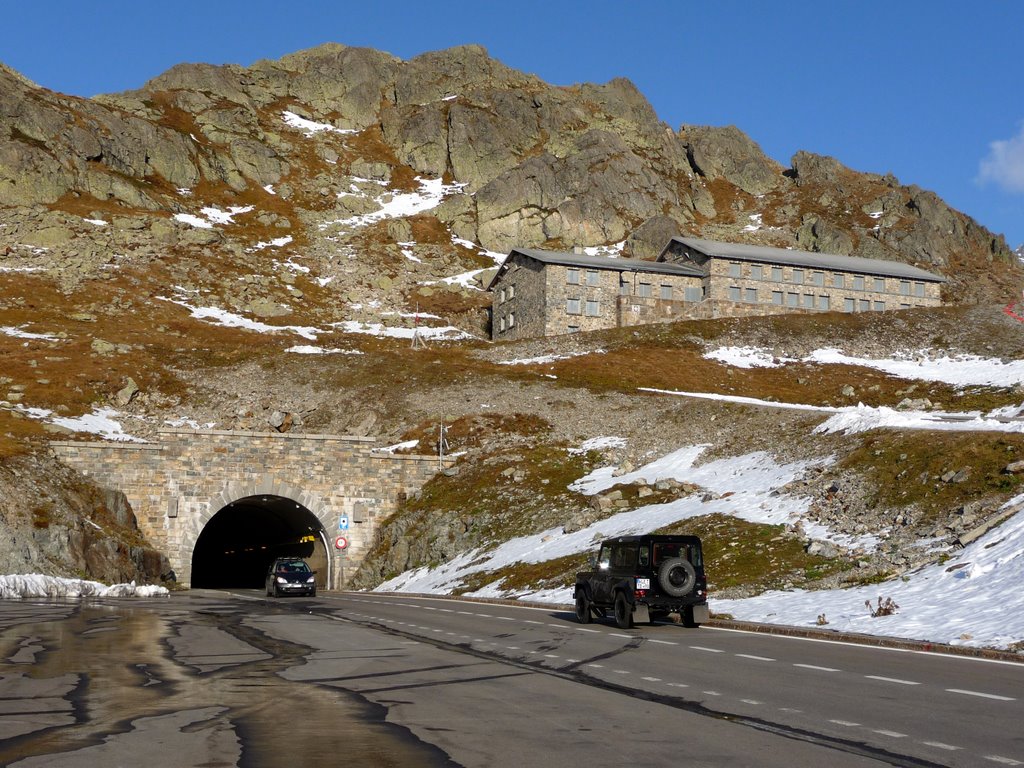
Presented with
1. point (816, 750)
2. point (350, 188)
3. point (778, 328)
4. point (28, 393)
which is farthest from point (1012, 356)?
point (350, 188)

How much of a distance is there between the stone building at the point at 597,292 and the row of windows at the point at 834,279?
5.92m

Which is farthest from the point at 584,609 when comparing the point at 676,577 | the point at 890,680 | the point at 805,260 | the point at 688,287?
the point at 805,260

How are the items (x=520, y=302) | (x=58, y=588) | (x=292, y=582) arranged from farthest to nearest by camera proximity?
(x=520, y=302)
(x=292, y=582)
(x=58, y=588)

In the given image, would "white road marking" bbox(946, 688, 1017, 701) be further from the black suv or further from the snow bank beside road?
the snow bank beside road

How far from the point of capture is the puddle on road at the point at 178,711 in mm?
9227

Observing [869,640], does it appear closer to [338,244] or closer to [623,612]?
[623,612]

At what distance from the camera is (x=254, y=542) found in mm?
74375

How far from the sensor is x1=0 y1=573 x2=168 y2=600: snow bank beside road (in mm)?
39469

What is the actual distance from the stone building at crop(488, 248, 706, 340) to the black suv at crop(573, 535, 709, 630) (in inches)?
3001

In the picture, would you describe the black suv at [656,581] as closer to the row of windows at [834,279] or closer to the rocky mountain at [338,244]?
the rocky mountain at [338,244]

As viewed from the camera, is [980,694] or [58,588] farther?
[58,588]

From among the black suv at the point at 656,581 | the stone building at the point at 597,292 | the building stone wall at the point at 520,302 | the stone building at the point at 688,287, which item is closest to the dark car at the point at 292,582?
the black suv at the point at 656,581

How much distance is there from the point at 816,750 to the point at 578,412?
55122 millimetres

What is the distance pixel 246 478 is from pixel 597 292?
2213 inches
